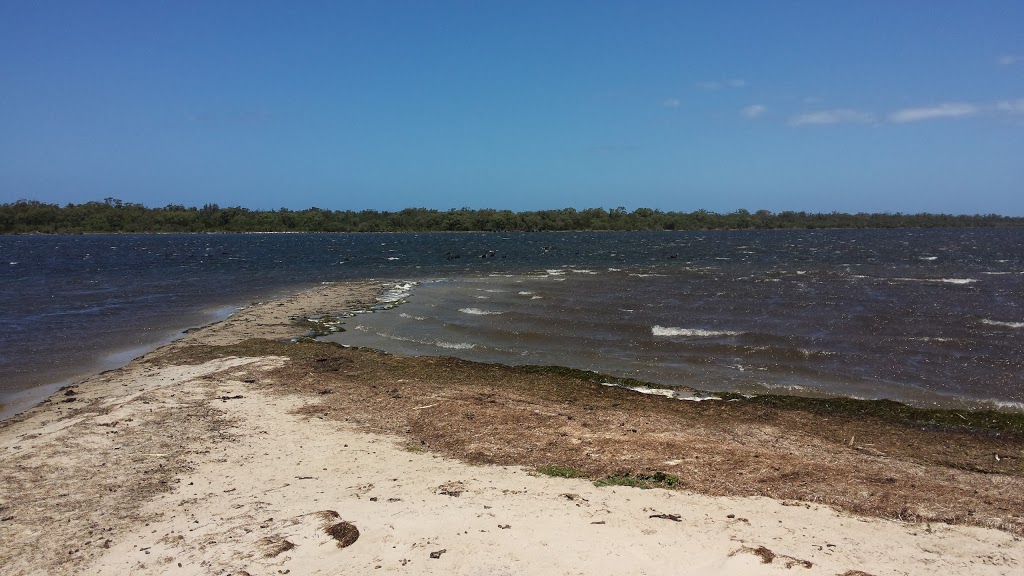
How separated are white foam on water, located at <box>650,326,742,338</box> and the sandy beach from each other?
7.14 m

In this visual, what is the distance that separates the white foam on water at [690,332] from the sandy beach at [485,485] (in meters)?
7.14

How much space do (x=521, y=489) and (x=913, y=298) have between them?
26.2 meters

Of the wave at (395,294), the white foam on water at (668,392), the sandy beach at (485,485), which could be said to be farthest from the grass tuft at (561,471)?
the wave at (395,294)

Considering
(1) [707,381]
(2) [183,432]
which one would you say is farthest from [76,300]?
(1) [707,381]

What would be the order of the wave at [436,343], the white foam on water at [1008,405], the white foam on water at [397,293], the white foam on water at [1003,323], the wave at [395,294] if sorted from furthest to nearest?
the white foam on water at [397,293], the wave at [395,294], the white foam on water at [1003,323], the wave at [436,343], the white foam on water at [1008,405]

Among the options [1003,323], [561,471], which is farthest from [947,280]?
[561,471]

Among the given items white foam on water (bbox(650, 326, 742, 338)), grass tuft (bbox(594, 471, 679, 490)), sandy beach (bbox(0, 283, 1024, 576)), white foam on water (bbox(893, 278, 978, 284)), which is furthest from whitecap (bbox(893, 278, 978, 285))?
A: grass tuft (bbox(594, 471, 679, 490))

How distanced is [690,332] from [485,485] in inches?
532

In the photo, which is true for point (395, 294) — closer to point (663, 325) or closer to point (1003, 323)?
point (663, 325)

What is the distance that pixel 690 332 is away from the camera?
19391 millimetres

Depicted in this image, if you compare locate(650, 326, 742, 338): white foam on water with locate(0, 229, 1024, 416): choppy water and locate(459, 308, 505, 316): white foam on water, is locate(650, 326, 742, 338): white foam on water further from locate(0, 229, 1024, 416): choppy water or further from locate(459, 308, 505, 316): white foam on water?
locate(459, 308, 505, 316): white foam on water

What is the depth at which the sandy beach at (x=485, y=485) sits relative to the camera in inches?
220

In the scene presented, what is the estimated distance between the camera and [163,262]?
186 feet

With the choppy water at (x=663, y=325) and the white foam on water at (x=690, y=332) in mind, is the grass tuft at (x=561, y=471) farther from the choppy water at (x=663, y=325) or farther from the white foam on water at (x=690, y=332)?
the white foam on water at (x=690, y=332)
